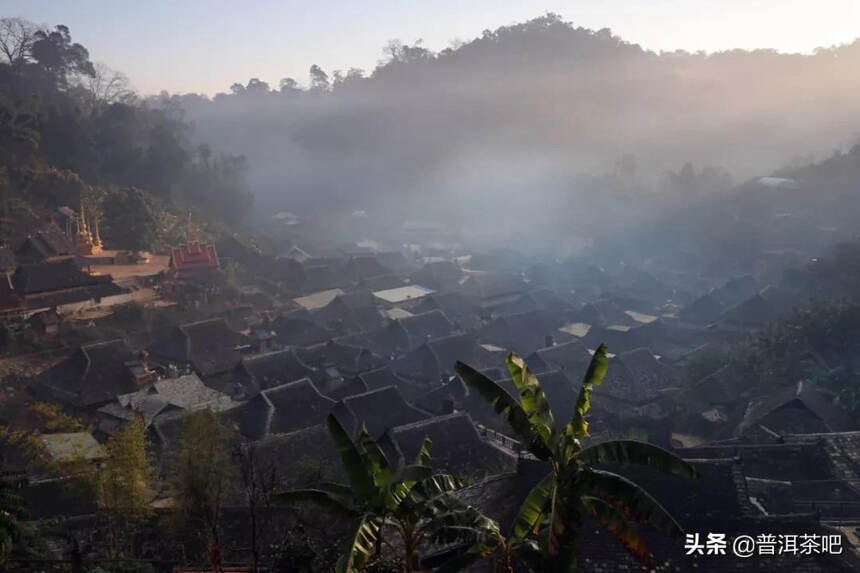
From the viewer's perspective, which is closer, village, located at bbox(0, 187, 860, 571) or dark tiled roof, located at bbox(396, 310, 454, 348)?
village, located at bbox(0, 187, 860, 571)

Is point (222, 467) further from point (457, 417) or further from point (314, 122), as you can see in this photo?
point (314, 122)

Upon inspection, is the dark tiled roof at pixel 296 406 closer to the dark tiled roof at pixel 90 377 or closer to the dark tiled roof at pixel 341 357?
the dark tiled roof at pixel 341 357

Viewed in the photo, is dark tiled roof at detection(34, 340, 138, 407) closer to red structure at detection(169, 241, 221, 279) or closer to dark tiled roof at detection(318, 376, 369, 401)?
dark tiled roof at detection(318, 376, 369, 401)

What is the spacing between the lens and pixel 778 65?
313ft

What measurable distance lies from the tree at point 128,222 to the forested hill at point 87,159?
54 millimetres

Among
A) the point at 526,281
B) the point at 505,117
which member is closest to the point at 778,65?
the point at 505,117

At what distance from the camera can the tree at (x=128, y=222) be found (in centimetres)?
3731

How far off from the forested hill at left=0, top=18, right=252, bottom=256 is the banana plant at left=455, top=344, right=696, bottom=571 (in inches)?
1380

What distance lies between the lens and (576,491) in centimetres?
636

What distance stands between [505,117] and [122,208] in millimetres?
65802

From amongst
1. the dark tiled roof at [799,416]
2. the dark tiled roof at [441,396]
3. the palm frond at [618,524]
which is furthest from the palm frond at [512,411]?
the dark tiled roof at [799,416]

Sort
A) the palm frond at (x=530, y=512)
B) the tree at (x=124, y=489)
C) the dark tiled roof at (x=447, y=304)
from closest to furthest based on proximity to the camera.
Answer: the palm frond at (x=530, y=512)
the tree at (x=124, y=489)
the dark tiled roof at (x=447, y=304)

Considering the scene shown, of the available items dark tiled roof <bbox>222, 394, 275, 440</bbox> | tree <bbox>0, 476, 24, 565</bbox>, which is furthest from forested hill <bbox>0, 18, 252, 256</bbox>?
tree <bbox>0, 476, 24, 565</bbox>

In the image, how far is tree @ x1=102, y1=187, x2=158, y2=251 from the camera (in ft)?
122
